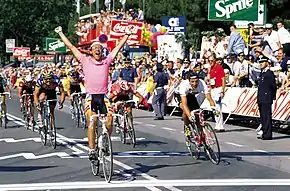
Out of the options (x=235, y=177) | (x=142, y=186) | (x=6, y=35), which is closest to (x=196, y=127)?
(x=235, y=177)

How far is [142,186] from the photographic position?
10.0 metres

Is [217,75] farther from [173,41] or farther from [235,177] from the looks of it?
[173,41]

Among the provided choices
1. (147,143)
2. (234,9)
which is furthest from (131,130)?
(234,9)

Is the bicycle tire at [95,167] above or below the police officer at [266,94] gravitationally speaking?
below

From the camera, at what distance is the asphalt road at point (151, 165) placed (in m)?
10.3

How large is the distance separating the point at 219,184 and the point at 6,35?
8800 centimetres

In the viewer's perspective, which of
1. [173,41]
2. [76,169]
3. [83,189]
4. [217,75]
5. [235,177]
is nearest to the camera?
[83,189]

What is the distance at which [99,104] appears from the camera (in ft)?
35.5

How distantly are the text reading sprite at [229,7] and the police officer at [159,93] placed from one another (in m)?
2.74

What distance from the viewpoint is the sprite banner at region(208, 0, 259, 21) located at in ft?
73.3

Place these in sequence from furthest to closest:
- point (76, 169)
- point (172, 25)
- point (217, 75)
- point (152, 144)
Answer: point (172, 25)
point (217, 75)
point (152, 144)
point (76, 169)

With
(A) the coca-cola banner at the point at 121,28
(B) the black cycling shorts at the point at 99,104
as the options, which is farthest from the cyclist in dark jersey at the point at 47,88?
(A) the coca-cola banner at the point at 121,28

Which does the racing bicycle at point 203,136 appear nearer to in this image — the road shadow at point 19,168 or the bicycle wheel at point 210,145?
the bicycle wheel at point 210,145

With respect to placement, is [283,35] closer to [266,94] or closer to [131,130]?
[266,94]
